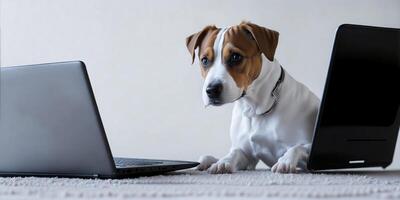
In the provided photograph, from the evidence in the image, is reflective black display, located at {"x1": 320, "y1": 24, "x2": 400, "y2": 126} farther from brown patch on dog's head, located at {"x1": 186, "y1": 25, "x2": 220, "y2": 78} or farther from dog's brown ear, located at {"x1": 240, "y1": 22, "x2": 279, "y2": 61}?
brown patch on dog's head, located at {"x1": 186, "y1": 25, "x2": 220, "y2": 78}

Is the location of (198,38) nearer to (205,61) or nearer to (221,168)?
(205,61)

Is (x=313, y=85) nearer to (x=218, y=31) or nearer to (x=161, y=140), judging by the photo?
(x=161, y=140)

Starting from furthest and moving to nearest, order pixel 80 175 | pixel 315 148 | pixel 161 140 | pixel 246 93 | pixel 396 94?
pixel 161 140, pixel 246 93, pixel 396 94, pixel 315 148, pixel 80 175

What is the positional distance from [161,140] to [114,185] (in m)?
1.83

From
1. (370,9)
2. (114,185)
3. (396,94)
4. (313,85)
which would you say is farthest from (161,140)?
(114,185)

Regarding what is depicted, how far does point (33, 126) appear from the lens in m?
1.06

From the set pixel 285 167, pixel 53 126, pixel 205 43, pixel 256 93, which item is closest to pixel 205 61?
pixel 205 43

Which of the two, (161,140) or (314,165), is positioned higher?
(314,165)

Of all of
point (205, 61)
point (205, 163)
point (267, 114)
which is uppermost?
point (205, 61)

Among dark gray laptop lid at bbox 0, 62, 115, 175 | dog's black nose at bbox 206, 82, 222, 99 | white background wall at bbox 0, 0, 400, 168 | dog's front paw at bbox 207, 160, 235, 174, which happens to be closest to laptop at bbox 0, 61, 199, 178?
dark gray laptop lid at bbox 0, 62, 115, 175

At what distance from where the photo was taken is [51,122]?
1038 mm

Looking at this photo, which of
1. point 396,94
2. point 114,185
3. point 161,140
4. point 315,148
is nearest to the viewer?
point 114,185

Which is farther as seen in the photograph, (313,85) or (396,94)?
(313,85)

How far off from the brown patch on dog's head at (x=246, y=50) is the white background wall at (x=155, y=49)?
1.23 m
